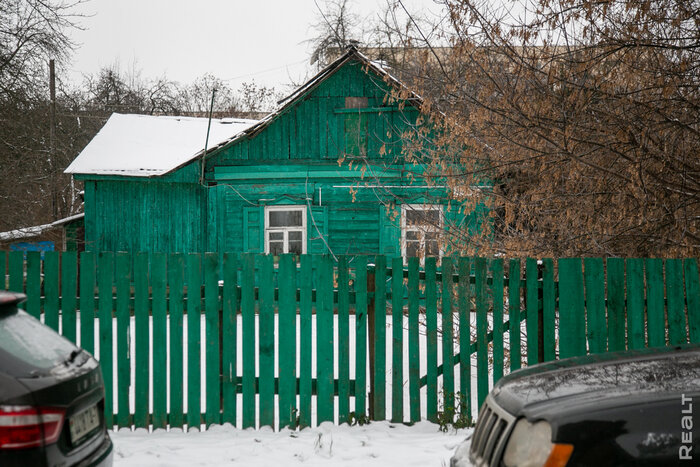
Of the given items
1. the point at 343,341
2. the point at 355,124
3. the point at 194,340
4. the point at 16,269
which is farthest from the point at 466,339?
the point at 355,124

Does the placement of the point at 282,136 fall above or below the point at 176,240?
above

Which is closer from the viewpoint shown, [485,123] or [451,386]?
[451,386]

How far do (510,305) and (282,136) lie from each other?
9.86 m

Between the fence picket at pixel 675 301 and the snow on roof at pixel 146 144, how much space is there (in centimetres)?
1103

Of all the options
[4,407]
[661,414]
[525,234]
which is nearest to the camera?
[661,414]

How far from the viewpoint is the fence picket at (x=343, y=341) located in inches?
201

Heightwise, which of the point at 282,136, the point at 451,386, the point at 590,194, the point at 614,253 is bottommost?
the point at 451,386

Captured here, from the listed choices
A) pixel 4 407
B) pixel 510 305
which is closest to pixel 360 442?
pixel 510 305

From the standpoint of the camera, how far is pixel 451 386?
5148mm

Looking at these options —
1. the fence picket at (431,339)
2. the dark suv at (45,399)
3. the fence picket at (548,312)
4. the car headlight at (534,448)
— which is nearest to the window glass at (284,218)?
the fence picket at (431,339)

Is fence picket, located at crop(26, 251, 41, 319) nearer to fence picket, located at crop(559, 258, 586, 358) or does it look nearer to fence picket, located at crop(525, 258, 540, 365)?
fence picket, located at crop(525, 258, 540, 365)

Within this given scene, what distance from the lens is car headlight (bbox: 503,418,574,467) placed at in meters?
2.12

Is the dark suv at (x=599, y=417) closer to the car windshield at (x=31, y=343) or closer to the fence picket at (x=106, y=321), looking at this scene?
the car windshield at (x=31, y=343)

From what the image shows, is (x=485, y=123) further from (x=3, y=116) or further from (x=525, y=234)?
(x=3, y=116)
